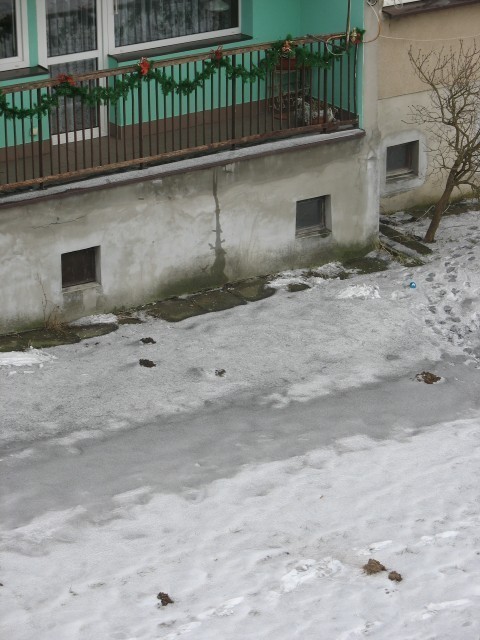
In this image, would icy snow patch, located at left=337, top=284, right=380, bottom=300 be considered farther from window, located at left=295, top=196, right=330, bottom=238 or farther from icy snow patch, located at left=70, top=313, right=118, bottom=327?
icy snow patch, located at left=70, top=313, right=118, bottom=327

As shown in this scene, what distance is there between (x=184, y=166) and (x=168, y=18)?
2.19 meters

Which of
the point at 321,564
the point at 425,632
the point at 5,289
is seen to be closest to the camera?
the point at 425,632

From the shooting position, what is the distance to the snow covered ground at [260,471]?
11750mm

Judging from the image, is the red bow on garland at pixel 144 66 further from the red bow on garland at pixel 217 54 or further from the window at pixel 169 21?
the window at pixel 169 21

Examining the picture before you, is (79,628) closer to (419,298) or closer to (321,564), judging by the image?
(321,564)

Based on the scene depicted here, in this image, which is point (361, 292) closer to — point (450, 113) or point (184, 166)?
point (184, 166)

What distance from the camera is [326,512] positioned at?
1316 cm

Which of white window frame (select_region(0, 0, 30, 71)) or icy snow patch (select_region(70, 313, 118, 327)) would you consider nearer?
icy snow patch (select_region(70, 313, 118, 327))

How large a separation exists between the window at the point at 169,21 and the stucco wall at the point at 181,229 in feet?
6.34

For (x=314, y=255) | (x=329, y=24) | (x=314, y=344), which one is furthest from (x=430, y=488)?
(x=329, y=24)

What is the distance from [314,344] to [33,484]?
399 cm

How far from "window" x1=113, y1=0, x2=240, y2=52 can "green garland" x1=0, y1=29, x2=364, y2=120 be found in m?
0.46

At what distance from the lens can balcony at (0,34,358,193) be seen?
628 inches

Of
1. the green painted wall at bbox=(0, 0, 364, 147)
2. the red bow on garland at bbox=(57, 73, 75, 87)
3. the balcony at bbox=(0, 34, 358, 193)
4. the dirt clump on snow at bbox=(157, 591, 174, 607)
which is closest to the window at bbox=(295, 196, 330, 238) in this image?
the balcony at bbox=(0, 34, 358, 193)
